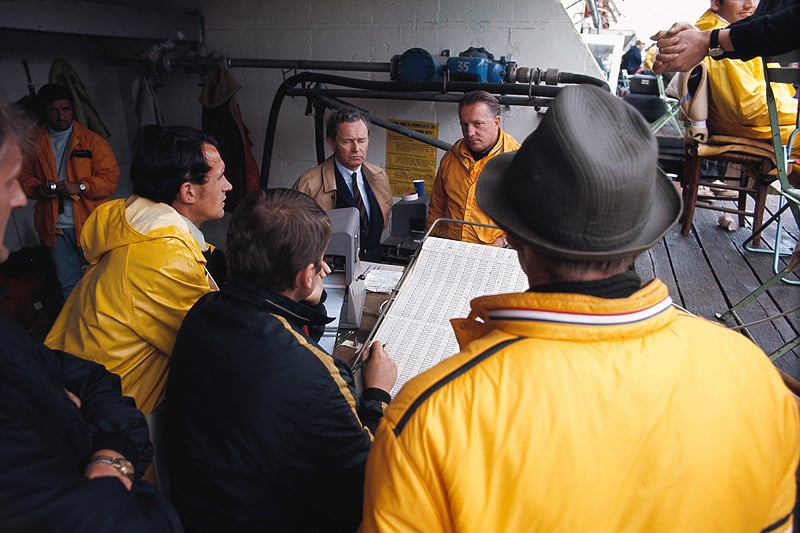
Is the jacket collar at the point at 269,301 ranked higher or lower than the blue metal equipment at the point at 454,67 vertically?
lower

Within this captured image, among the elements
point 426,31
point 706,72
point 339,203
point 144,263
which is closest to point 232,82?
point 426,31

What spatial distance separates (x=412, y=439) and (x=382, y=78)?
3976 millimetres

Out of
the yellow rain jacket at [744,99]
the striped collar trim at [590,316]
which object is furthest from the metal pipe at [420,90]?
the striped collar trim at [590,316]

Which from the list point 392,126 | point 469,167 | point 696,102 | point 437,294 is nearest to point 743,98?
point 696,102

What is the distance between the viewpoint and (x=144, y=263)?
59.2 inches

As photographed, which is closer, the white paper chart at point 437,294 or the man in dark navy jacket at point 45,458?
the man in dark navy jacket at point 45,458

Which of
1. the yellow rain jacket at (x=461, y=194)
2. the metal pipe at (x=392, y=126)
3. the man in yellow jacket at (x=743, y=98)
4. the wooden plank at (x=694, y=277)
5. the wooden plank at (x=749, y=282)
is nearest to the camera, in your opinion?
the wooden plank at (x=749, y=282)

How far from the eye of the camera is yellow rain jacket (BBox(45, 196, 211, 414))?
151 cm

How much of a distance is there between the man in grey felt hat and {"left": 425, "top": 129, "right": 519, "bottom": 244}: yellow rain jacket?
2.11m

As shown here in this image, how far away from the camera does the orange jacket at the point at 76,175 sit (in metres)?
3.56

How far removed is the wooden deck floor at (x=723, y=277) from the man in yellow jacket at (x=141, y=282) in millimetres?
2634

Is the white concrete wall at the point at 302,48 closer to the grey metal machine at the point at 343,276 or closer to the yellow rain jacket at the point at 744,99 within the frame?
the yellow rain jacket at the point at 744,99

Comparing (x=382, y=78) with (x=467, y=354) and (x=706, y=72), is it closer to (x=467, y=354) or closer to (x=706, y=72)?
(x=706, y=72)

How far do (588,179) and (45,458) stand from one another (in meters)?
0.93
